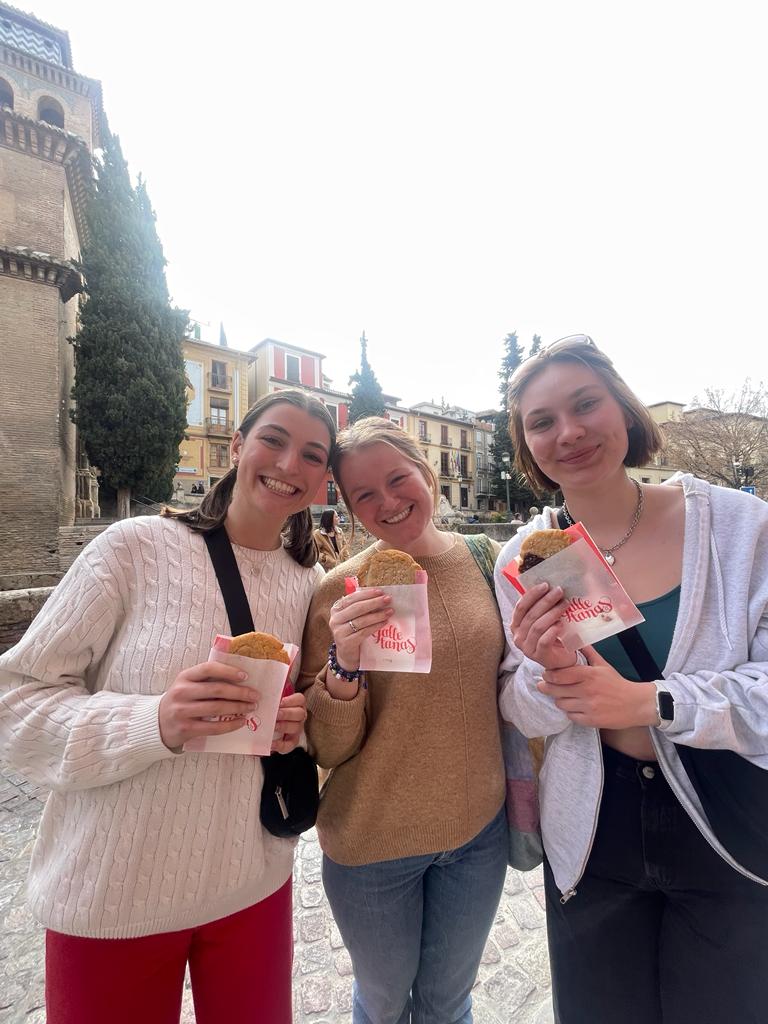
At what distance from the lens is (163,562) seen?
5.25ft

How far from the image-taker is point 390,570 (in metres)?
1.61

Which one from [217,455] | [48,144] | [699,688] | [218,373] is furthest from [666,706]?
[218,373]

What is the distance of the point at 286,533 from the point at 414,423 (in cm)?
4464

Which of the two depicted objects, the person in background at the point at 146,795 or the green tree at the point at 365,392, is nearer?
the person in background at the point at 146,795

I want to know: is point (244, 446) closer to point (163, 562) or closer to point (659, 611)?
point (163, 562)

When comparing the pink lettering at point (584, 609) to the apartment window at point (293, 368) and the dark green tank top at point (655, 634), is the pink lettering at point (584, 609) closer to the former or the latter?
the dark green tank top at point (655, 634)

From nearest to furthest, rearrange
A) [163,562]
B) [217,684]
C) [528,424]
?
[217,684] → [163,562] → [528,424]

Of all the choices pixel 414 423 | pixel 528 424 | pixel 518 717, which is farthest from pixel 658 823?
pixel 414 423

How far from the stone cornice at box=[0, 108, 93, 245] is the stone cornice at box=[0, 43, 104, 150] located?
9.06ft

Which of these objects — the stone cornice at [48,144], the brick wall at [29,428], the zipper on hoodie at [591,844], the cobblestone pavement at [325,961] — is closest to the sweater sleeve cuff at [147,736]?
the zipper on hoodie at [591,844]

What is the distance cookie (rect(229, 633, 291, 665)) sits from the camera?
136 cm

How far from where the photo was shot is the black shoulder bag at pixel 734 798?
4.25 feet

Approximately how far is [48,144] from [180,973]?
954 inches

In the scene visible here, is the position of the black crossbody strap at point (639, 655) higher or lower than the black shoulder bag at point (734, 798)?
higher
